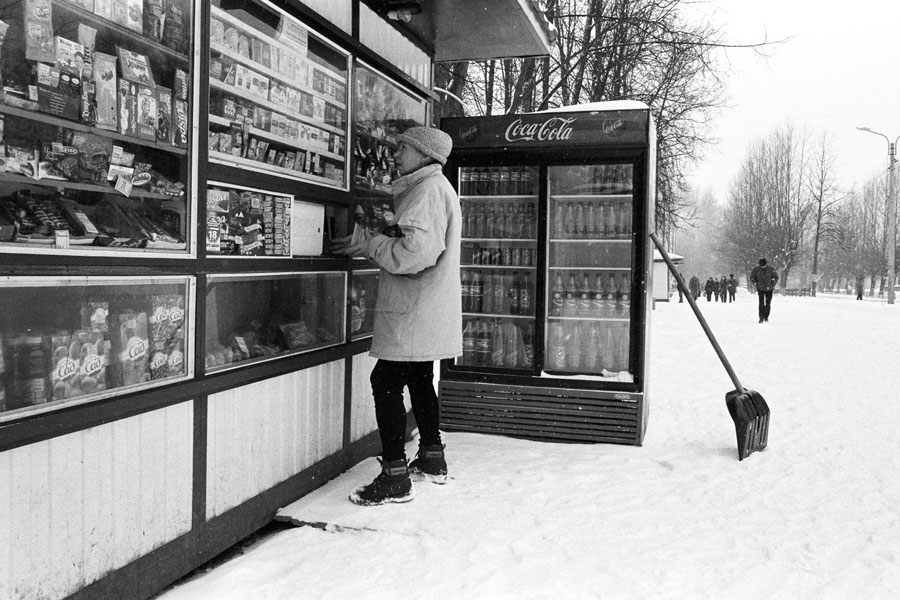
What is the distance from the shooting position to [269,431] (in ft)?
11.9

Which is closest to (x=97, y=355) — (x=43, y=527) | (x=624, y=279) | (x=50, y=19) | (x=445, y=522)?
(x=43, y=527)

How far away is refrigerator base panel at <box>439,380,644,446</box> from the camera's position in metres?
5.25

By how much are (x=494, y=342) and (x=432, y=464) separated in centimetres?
195

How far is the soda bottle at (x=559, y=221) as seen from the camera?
604cm

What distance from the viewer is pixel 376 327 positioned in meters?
4.03

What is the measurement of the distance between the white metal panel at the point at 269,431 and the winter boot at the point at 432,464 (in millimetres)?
536

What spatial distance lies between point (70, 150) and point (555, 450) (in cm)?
371

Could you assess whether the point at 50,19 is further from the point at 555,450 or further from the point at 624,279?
the point at 624,279

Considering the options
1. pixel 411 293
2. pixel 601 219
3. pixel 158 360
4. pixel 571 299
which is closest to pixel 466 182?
pixel 601 219

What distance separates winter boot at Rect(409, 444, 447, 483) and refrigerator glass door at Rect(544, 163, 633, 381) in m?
1.80

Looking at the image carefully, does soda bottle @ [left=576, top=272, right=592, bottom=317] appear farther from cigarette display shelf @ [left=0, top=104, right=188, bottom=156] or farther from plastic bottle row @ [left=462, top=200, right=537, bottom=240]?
cigarette display shelf @ [left=0, top=104, right=188, bottom=156]

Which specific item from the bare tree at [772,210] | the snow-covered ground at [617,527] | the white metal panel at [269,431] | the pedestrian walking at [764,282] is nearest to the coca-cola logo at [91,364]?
the white metal panel at [269,431]

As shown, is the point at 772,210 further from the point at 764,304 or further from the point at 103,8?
the point at 103,8

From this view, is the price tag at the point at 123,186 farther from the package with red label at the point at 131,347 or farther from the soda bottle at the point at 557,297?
the soda bottle at the point at 557,297
